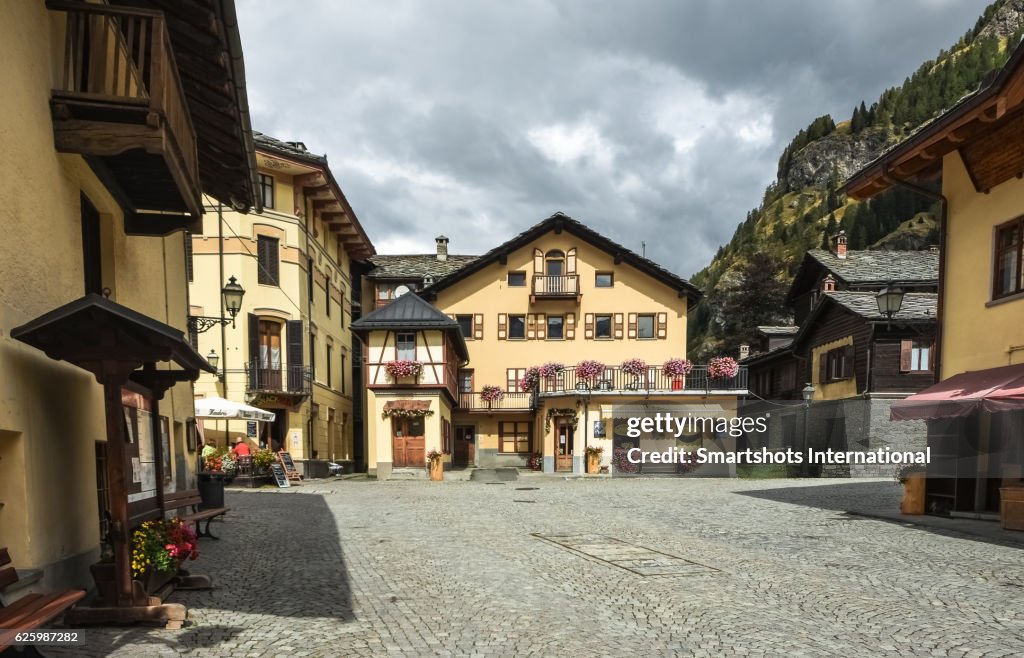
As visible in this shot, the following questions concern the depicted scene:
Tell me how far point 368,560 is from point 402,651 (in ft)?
11.9

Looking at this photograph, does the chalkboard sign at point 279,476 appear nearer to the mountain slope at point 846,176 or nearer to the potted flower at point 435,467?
the potted flower at point 435,467

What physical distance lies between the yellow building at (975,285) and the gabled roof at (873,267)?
21.7m

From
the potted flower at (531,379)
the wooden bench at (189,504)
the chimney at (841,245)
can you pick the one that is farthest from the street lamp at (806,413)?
the wooden bench at (189,504)

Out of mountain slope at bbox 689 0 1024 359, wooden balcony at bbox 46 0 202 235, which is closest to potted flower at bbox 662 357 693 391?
wooden balcony at bbox 46 0 202 235

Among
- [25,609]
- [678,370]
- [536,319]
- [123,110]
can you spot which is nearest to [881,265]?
[678,370]

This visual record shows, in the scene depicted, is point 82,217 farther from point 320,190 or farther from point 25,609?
point 320,190

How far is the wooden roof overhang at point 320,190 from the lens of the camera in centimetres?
2433

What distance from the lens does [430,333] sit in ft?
85.2

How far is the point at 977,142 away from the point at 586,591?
10.6 m

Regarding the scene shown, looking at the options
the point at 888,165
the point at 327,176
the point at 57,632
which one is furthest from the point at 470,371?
the point at 57,632

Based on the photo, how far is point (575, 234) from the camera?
109ft

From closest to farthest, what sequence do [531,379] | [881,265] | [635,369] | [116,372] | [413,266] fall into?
[116,372] → [635,369] → [531,379] → [881,265] → [413,266]

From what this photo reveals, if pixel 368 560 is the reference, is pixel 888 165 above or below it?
above

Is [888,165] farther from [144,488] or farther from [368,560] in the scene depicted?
[144,488]
